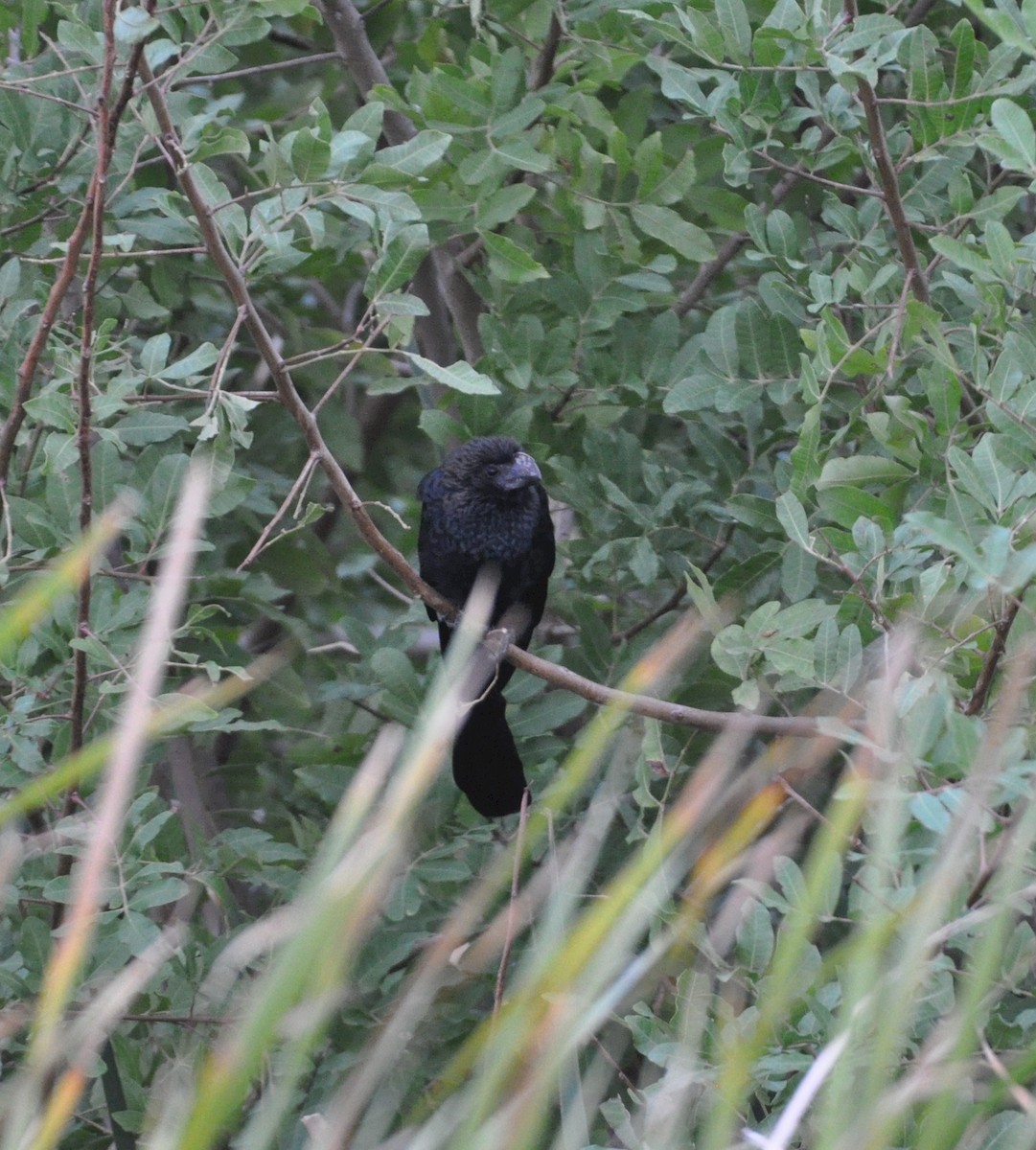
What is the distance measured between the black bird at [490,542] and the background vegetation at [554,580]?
9 cm

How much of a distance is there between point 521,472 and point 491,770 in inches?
25.6

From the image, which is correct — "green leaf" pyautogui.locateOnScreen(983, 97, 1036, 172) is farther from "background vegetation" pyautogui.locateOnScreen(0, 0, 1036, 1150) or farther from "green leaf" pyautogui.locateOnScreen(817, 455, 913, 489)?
"green leaf" pyautogui.locateOnScreen(817, 455, 913, 489)

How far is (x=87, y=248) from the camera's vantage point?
3215 millimetres

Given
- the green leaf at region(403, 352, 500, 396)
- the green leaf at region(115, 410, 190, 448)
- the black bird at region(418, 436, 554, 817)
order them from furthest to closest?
the black bird at region(418, 436, 554, 817), the green leaf at region(115, 410, 190, 448), the green leaf at region(403, 352, 500, 396)

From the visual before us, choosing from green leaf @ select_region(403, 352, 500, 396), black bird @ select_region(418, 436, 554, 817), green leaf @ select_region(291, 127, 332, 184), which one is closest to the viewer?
green leaf @ select_region(291, 127, 332, 184)

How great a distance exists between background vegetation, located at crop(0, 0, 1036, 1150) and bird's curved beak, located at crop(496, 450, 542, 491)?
0.12 metres

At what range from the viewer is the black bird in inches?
140

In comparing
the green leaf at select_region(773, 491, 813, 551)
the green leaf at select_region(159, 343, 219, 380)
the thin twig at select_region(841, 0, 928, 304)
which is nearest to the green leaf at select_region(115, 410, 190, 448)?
the green leaf at select_region(159, 343, 219, 380)

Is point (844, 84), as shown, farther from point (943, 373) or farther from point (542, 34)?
point (542, 34)

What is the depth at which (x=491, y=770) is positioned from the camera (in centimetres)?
347

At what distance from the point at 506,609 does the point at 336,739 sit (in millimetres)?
680

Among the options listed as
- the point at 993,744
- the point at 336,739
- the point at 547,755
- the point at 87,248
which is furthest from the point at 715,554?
the point at 993,744

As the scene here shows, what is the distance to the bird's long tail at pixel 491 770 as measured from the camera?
3.45m

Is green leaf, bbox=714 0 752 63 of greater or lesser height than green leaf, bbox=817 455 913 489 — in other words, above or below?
above
